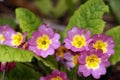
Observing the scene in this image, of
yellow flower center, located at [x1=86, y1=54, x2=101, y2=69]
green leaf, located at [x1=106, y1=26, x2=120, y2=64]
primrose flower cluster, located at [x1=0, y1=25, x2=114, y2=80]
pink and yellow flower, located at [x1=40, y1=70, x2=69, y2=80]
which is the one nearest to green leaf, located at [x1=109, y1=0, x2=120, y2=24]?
green leaf, located at [x1=106, y1=26, x2=120, y2=64]

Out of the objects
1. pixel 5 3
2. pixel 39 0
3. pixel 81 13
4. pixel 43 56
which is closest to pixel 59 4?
pixel 39 0

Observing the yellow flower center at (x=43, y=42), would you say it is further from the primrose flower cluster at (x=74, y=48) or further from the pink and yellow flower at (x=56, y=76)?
the pink and yellow flower at (x=56, y=76)

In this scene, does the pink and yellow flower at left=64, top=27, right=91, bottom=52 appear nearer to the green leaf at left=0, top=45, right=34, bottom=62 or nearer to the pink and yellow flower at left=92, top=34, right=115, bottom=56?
the pink and yellow flower at left=92, top=34, right=115, bottom=56

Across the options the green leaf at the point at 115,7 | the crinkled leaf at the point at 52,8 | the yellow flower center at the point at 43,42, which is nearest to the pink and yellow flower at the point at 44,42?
the yellow flower center at the point at 43,42

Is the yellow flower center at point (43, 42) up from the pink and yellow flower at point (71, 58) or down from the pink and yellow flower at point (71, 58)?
up

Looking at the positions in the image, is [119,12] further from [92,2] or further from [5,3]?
[5,3]

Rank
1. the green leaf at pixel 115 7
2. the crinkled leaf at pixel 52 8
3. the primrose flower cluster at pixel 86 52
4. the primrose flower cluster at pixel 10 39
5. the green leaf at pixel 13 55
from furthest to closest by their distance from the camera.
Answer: the crinkled leaf at pixel 52 8
the green leaf at pixel 115 7
the primrose flower cluster at pixel 10 39
the primrose flower cluster at pixel 86 52
the green leaf at pixel 13 55
